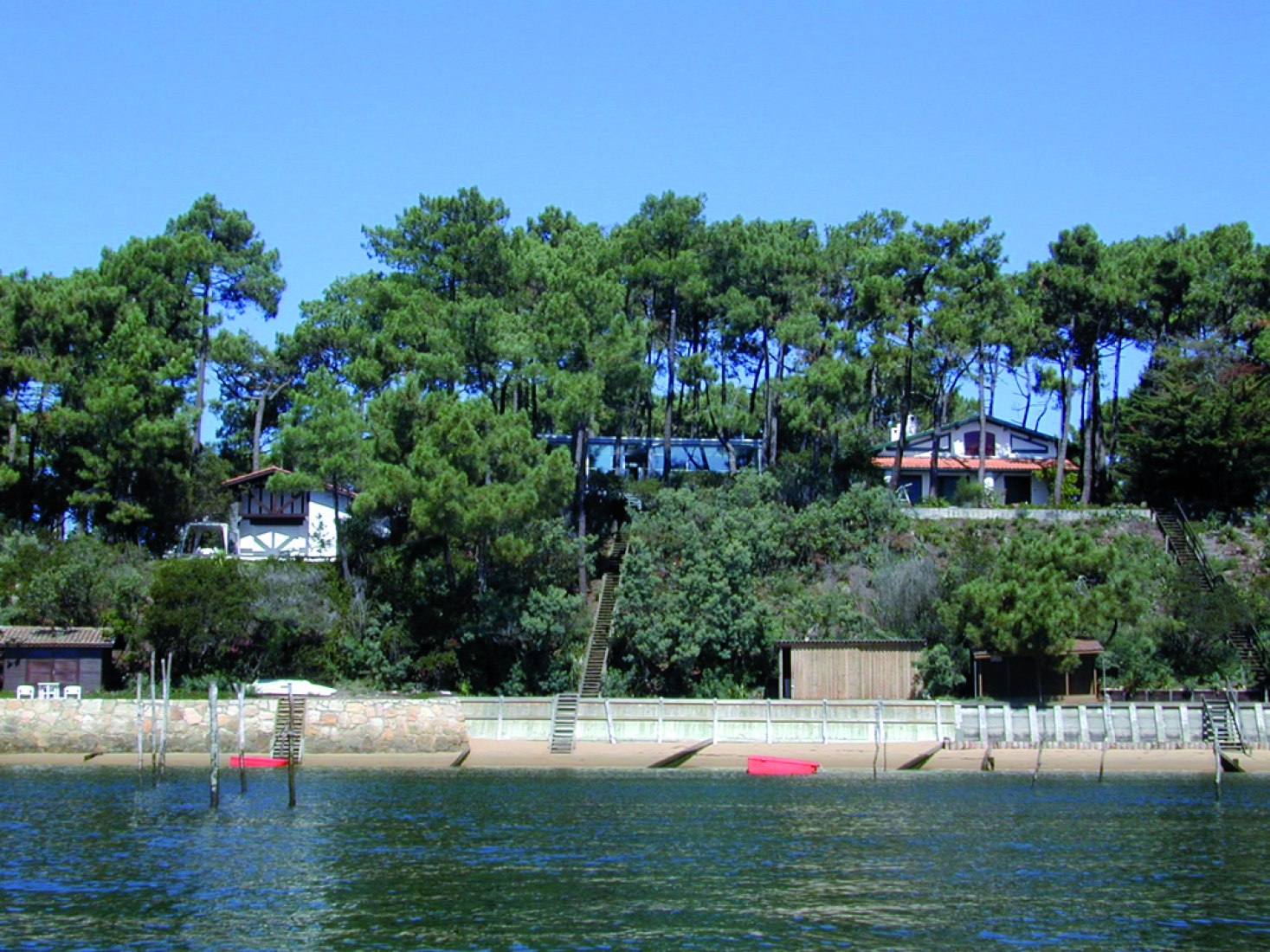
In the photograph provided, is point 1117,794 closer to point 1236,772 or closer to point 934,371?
point 1236,772

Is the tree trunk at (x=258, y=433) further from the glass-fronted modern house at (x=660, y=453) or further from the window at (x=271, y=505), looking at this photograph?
the glass-fronted modern house at (x=660, y=453)

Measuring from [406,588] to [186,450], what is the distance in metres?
14.7

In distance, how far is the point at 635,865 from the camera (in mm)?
28984

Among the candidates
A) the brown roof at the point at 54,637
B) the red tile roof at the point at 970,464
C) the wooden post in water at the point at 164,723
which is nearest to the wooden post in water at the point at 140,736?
the wooden post in water at the point at 164,723

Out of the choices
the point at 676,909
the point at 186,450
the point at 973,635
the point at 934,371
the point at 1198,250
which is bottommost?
the point at 676,909

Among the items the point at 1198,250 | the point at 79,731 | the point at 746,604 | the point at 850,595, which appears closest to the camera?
the point at 79,731

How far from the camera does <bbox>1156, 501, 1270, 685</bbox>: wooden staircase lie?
53344 mm

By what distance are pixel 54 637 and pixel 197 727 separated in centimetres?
802

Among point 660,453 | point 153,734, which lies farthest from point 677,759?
point 660,453

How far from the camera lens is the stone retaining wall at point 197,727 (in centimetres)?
4734

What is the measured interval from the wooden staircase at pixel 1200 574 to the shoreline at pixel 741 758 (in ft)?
27.1

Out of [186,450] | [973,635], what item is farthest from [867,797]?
[186,450]

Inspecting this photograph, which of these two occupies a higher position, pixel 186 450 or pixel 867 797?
pixel 186 450

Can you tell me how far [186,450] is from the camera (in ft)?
211
